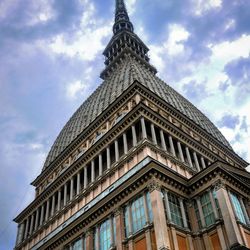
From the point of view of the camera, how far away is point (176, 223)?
114 feet

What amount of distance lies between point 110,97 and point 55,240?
24.4 meters

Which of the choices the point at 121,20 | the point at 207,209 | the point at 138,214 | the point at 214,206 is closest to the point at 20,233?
the point at 138,214

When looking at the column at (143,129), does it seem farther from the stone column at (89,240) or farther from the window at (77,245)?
the window at (77,245)

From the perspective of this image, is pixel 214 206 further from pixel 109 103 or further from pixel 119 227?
pixel 109 103

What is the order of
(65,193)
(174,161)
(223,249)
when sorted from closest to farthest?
(223,249)
(174,161)
(65,193)

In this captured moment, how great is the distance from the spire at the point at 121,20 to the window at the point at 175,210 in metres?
61.4

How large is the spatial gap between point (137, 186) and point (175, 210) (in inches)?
166

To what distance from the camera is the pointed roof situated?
2383 inches

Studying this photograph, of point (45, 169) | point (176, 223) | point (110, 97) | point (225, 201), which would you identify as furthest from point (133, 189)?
point (45, 169)

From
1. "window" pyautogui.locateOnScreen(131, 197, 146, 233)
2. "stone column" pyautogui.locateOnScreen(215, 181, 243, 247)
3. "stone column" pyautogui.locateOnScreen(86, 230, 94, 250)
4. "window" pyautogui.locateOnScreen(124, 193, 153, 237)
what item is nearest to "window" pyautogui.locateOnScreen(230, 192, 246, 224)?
"stone column" pyautogui.locateOnScreen(215, 181, 243, 247)

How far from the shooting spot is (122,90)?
57375 millimetres

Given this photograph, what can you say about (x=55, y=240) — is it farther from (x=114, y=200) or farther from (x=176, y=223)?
(x=176, y=223)

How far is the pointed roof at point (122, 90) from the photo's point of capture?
199ft

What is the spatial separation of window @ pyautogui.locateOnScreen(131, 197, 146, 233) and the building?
0.32 feet
